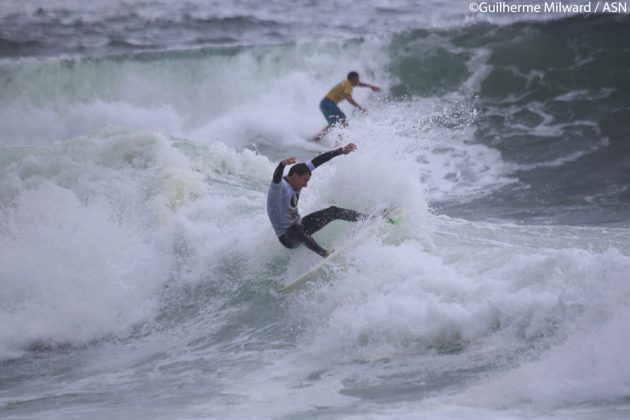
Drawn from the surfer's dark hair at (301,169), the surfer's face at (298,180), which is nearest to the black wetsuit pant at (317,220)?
the surfer's face at (298,180)

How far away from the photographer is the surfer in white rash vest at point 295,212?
8.31 meters

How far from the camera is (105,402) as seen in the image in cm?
704

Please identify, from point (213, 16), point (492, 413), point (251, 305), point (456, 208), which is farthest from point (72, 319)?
point (213, 16)

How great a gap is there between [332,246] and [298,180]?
1009mm

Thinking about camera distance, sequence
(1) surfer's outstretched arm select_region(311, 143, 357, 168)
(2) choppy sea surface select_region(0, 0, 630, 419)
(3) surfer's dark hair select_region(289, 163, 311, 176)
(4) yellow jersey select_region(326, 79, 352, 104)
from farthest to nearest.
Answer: (4) yellow jersey select_region(326, 79, 352, 104) < (3) surfer's dark hair select_region(289, 163, 311, 176) < (1) surfer's outstretched arm select_region(311, 143, 357, 168) < (2) choppy sea surface select_region(0, 0, 630, 419)

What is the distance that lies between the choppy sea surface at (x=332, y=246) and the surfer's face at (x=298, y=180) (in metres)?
0.84

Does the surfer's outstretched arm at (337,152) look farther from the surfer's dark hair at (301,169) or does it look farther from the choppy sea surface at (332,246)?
the choppy sea surface at (332,246)

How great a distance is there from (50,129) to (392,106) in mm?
7937

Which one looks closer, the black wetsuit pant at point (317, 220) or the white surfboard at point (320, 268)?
the white surfboard at point (320, 268)

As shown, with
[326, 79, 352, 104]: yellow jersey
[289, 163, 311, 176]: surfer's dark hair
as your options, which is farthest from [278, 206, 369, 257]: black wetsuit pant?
[326, 79, 352, 104]: yellow jersey

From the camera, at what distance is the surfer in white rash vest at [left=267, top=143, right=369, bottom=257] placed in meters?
8.31

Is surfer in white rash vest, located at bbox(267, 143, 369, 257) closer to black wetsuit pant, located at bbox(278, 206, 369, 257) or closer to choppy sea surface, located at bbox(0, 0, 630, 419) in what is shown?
black wetsuit pant, located at bbox(278, 206, 369, 257)

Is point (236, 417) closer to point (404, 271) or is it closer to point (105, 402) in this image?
point (105, 402)

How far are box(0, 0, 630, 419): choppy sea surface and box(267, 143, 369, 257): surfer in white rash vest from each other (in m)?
0.28
